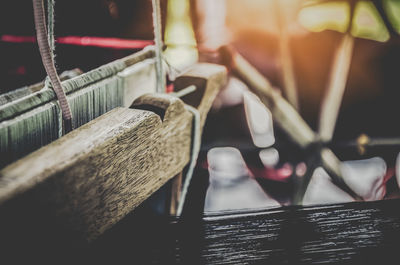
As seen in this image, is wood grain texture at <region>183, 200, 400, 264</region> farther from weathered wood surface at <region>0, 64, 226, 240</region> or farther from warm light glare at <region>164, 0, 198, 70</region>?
warm light glare at <region>164, 0, 198, 70</region>

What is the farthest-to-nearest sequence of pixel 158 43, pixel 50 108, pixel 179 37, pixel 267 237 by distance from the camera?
pixel 179 37 < pixel 158 43 < pixel 267 237 < pixel 50 108

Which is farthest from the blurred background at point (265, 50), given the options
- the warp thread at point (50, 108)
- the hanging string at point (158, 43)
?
the warp thread at point (50, 108)

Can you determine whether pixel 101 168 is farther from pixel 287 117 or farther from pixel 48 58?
pixel 287 117

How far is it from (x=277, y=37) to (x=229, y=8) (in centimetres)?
47

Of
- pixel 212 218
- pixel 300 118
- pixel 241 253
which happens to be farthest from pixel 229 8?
pixel 241 253

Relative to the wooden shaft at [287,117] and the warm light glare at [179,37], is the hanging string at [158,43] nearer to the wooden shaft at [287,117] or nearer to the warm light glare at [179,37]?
the warm light glare at [179,37]

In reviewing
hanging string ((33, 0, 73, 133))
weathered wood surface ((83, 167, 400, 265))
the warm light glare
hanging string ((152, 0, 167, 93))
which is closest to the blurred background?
the warm light glare

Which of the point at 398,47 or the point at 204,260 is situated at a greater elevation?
the point at 398,47

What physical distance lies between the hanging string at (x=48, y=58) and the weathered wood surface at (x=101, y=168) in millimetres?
75

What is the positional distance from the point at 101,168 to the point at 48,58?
1.21 feet

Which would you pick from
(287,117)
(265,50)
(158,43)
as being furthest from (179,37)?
(287,117)

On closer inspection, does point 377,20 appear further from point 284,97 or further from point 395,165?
point 395,165

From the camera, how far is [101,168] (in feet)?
2.89

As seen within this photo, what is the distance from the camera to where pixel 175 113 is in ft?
3.99
